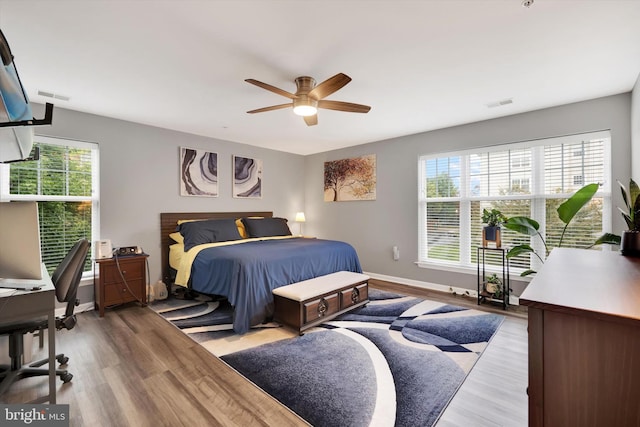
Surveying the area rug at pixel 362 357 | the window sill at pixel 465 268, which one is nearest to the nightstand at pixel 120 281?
the area rug at pixel 362 357

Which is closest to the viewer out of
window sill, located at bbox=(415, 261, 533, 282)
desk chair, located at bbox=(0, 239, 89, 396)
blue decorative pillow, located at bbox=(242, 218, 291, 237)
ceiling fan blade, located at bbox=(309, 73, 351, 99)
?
desk chair, located at bbox=(0, 239, 89, 396)

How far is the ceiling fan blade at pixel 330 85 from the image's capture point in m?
2.17

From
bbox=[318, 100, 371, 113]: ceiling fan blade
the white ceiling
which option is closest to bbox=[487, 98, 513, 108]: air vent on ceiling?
the white ceiling

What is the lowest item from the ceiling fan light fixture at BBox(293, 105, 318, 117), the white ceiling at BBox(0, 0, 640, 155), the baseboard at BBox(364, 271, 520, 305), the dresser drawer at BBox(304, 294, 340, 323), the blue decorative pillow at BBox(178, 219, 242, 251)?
the baseboard at BBox(364, 271, 520, 305)

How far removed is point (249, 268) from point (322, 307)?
2.87 feet

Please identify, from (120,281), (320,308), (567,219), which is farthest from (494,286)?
(120,281)

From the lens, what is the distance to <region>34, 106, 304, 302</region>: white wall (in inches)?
144

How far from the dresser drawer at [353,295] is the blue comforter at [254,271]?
0.46m

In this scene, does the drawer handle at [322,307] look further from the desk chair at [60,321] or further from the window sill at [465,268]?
the window sill at [465,268]

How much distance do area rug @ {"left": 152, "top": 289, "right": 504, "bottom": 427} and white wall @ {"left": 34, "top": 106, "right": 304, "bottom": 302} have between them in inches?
49.0

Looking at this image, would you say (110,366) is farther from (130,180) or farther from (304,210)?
(304,210)

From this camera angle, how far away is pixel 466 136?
4.12 m

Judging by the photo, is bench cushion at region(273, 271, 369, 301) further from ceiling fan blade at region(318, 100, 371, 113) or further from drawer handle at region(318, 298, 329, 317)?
ceiling fan blade at region(318, 100, 371, 113)

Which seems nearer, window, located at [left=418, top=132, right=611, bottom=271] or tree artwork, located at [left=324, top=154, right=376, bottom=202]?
window, located at [left=418, top=132, right=611, bottom=271]
